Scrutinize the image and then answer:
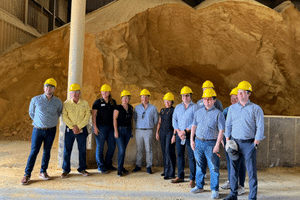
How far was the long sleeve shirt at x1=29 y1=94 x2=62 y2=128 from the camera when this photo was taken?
502 centimetres

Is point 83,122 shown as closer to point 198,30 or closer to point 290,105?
point 198,30

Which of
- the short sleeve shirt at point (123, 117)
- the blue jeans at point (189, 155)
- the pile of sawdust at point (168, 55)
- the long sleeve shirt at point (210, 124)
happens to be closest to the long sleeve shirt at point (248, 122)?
the long sleeve shirt at point (210, 124)

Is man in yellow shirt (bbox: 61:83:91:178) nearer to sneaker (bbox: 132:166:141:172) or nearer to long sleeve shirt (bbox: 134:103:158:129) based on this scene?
long sleeve shirt (bbox: 134:103:158:129)

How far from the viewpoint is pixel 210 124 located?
442cm

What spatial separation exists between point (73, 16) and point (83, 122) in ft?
10.2

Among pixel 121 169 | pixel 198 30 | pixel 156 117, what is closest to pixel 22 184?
pixel 121 169

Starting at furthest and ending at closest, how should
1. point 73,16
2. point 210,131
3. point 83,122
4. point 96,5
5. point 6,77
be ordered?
point 96,5
point 6,77
point 73,16
point 83,122
point 210,131

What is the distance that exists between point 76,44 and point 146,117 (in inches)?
109

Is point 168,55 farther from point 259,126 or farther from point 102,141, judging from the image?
point 259,126

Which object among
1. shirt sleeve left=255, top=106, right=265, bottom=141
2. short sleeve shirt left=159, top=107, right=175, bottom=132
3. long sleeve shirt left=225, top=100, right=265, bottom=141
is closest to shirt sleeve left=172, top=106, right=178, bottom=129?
short sleeve shirt left=159, top=107, right=175, bottom=132

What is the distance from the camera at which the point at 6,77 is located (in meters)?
11.4

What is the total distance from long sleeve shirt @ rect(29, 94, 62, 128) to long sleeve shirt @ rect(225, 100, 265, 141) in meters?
3.56

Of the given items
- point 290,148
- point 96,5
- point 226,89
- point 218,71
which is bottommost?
point 290,148

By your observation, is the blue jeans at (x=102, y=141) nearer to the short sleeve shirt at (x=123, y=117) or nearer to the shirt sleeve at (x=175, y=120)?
the short sleeve shirt at (x=123, y=117)
